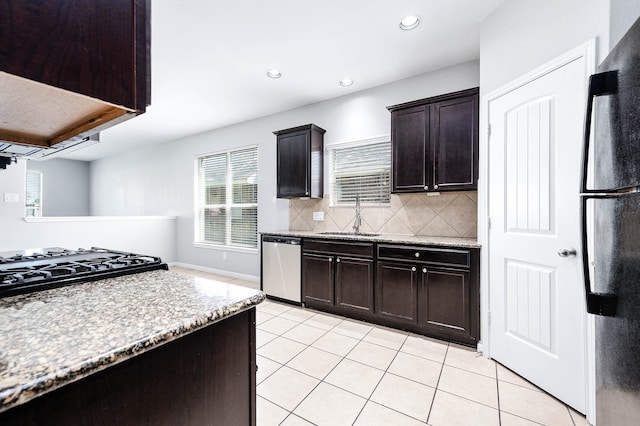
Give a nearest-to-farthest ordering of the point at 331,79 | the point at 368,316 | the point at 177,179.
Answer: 1. the point at 368,316
2. the point at 331,79
3. the point at 177,179

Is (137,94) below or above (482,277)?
above

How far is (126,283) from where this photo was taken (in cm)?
107

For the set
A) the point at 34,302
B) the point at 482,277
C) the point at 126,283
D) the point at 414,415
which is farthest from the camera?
the point at 482,277

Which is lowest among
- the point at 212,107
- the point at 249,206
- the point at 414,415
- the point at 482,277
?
the point at 414,415

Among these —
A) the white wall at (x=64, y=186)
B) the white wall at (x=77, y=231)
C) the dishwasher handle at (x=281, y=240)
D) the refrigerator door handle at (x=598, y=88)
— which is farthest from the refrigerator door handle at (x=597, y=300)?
the white wall at (x=64, y=186)

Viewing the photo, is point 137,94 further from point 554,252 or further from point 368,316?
point 368,316

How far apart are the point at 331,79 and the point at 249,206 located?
2550mm

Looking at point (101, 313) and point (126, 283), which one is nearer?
point (101, 313)

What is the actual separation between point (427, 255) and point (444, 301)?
43cm

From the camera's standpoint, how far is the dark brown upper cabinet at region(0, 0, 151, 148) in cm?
50

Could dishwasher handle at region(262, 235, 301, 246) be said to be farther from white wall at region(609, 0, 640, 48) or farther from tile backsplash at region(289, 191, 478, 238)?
white wall at region(609, 0, 640, 48)

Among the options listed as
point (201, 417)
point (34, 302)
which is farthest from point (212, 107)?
point (201, 417)

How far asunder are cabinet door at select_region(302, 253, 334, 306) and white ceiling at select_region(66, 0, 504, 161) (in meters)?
2.18

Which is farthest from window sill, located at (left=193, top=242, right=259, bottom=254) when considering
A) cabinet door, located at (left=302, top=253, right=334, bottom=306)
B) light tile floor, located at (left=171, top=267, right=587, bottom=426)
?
light tile floor, located at (left=171, top=267, right=587, bottom=426)
